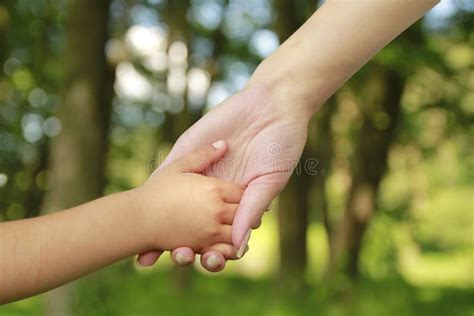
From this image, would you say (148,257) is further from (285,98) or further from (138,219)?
(285,98)

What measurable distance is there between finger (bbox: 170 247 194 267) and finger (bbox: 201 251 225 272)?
0.16 ft

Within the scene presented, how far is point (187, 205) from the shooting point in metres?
2.58

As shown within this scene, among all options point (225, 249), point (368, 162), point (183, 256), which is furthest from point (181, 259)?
point (368, 162)

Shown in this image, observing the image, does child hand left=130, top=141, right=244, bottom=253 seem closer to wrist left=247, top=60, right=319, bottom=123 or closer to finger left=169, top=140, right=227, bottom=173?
finger left=169, top=140, right=227, bottom=173

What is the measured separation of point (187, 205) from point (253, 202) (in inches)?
8.7

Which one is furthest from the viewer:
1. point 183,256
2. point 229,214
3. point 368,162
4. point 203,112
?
point 203,112

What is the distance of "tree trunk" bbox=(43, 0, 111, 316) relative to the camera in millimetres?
6871

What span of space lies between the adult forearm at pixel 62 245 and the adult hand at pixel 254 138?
45cm

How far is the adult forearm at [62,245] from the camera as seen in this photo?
228cm

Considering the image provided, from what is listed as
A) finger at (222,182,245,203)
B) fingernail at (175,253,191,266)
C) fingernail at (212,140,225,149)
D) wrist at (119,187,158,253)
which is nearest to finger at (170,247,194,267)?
fingernail at (175,253,191,266)

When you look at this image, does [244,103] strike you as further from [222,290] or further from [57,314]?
[222,290]

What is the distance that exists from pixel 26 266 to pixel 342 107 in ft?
43.7

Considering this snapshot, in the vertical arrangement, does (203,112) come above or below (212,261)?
above

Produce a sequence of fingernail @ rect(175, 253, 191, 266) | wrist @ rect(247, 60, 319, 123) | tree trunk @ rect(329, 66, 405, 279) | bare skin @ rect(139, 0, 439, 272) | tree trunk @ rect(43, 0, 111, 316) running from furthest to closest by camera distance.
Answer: tree trunk @ rect(329, 66, 405, 279), tree trunk @ rect(43, 0, 111, 316), wrist @ rect(247, 60, 319, 123), bare skin @ rect(139, 0, 439, 272), fingernail @ rect(175, 253, 191, 266)
